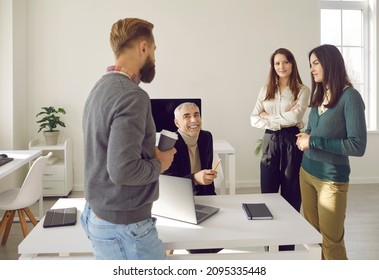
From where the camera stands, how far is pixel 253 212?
166 cm

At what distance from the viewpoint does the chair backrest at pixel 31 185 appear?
110 inches

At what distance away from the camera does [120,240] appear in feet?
3.84

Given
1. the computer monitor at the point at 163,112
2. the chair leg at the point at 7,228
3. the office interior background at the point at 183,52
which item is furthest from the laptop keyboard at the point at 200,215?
the office interior background at the point at 183,52

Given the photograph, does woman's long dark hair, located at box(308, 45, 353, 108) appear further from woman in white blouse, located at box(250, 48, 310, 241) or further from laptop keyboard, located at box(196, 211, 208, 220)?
laptop keyboard, located at box(196, 211, 208, 220)

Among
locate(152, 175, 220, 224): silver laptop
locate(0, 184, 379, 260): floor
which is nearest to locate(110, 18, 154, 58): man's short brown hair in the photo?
locate(152, 175, 220, 224): silver laptop

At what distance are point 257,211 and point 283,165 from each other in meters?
0.92

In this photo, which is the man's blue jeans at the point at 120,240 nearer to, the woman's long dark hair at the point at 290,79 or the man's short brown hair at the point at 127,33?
the man's short brown hair at the point at 127,33

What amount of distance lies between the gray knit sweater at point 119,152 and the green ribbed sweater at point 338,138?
3.66 ft

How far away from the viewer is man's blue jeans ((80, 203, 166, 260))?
117 centimetres

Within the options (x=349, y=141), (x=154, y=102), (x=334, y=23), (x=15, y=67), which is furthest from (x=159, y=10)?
(x=349, y=141)

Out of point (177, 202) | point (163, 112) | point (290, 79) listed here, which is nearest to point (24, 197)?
point (163, 112)

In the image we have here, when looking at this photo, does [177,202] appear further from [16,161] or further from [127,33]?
[16,161]
